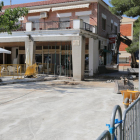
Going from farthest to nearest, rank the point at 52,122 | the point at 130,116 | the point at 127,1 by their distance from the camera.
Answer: the point at 127,1, the point at 52,122, the point at 130,116

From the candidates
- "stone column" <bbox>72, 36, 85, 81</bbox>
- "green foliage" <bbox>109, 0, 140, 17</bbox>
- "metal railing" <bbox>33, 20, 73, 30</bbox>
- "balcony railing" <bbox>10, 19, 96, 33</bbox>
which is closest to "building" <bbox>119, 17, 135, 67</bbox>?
"balcony railing" <bbox>10, 19, 96, 33</bbox>

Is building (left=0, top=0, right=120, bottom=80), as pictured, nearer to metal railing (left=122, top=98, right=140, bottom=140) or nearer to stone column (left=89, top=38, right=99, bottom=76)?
stone column (left=89, top=38, right=99, bottom=76)

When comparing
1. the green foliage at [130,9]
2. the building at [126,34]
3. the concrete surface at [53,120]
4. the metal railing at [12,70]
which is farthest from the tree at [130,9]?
the building at [126,34]

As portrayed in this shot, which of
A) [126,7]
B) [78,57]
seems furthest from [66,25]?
[126,7]

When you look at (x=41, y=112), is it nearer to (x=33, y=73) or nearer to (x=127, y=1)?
(x=33, y=73)

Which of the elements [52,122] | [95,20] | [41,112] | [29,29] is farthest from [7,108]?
[95,20]

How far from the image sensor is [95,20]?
19.6 metres

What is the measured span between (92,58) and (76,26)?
4.36m

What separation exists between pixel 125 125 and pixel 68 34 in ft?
47.2

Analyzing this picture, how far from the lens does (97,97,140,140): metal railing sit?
249 centimetres

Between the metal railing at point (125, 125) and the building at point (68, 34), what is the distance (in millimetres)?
12789

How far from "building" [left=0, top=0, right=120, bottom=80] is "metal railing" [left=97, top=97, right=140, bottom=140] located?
12789 millimetres

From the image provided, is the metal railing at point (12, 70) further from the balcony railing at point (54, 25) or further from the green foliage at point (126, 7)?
the green foliage at point (126, 7)

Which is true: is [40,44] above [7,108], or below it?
above
